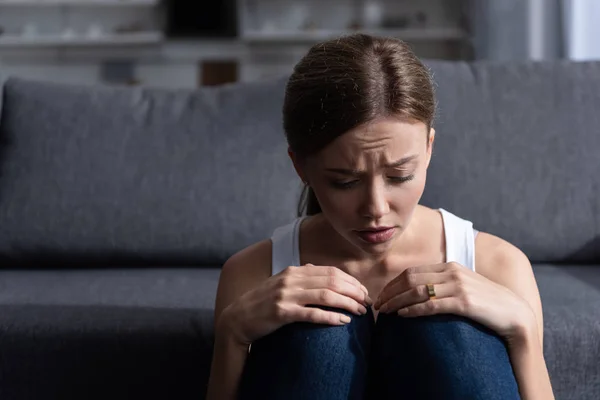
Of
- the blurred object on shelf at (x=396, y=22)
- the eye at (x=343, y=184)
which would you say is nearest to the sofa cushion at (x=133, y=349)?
the eye at (x=343, y=184)

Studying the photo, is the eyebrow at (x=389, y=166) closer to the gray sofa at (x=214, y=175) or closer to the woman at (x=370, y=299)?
the woman at (x=370, y=299)

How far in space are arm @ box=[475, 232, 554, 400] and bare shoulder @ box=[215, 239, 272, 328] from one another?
12.3 inches

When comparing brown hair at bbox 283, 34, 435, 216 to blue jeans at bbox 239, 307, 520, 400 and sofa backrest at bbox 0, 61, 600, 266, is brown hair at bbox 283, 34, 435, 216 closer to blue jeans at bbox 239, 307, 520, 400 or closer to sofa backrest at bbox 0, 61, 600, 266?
blue jeans at bbox 239, 307, 520, 400

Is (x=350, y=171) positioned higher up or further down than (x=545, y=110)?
higher up

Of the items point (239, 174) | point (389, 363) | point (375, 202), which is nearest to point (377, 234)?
point (375, 202)

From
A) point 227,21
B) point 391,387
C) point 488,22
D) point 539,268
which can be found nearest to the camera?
point 391,387

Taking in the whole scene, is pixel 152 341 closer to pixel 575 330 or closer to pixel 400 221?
pixel 400 221

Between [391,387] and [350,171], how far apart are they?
0.86 ft

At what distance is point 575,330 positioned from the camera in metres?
1.12

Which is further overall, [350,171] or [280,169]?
[280,169]

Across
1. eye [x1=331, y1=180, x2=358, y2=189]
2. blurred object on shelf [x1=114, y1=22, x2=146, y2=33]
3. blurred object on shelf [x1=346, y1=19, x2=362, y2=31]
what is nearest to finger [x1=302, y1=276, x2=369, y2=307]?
eye [x1=331, y1=180, x2=358, y2=189]

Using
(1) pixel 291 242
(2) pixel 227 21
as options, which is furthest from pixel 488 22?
(1) pixel 291 242

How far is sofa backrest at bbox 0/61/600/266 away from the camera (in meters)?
1.54

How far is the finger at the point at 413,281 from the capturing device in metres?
0.86
